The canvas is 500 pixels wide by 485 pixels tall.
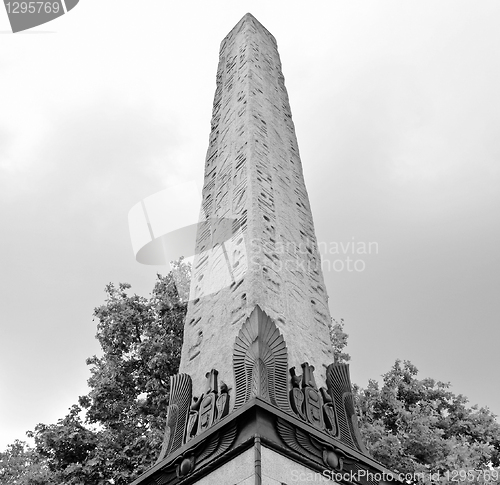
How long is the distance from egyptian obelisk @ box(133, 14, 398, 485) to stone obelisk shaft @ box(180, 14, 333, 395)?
0.5 inches

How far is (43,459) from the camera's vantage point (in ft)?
32.7

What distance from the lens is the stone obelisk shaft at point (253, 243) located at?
4.45m

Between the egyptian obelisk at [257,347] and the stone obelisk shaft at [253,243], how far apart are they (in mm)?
14

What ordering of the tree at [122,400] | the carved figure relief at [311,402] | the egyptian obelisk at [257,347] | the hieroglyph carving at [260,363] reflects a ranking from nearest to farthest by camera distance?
1. the egyptian obelisk at [257,347]
2. the hieroglyph carving at [260,363]
3. the carved figure relief at [311,402]
4. the tree at [122,400]

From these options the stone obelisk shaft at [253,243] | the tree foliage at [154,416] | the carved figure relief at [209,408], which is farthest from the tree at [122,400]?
the carved figure relief at [209,408]

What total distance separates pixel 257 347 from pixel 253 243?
1.29 metres

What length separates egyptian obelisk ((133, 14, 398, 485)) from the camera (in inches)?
132

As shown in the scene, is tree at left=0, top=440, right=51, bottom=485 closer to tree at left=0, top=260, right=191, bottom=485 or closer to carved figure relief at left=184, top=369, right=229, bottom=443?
tree at left=0, top=260, right=191, bottom=485

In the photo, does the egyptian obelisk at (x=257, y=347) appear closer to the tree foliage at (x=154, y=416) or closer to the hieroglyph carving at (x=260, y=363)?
the hieroglyph carving at (x=260, y=363)

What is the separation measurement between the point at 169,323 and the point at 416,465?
16.0 feet

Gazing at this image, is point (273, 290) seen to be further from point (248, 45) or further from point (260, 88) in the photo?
point (248, 45)

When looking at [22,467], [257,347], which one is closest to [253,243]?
[257,347]

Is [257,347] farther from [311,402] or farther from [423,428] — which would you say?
[423,428]

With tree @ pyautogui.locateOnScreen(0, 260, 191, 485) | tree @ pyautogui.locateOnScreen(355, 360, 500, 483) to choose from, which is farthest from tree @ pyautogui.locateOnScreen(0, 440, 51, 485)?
tree @ pyautogui.locateOnScreen(355, 360, 500, 483)
